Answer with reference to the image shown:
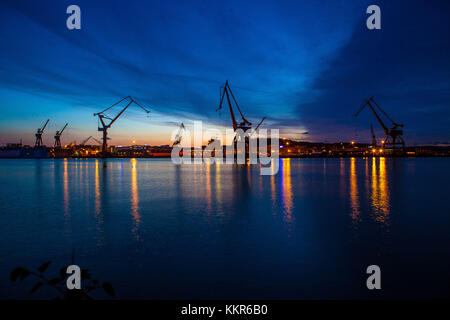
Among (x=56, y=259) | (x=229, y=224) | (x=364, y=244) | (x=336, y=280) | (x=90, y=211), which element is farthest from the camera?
(x=90, y=211)

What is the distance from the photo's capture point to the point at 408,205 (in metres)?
15.2

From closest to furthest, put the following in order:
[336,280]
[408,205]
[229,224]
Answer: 1. [336,280]
2. [229,224]
3. [408,205]

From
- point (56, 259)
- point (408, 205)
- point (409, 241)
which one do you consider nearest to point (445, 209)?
point (408, 205)

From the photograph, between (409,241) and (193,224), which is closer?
(409,241)

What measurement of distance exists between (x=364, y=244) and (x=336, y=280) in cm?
286

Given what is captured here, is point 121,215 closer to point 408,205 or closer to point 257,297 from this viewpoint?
point 257,297

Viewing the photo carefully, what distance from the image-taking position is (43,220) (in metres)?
12.3

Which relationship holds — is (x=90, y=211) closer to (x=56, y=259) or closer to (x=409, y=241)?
(x=56, y=259)

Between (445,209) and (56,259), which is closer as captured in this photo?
(56,259)

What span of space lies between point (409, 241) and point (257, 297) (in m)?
6.19
